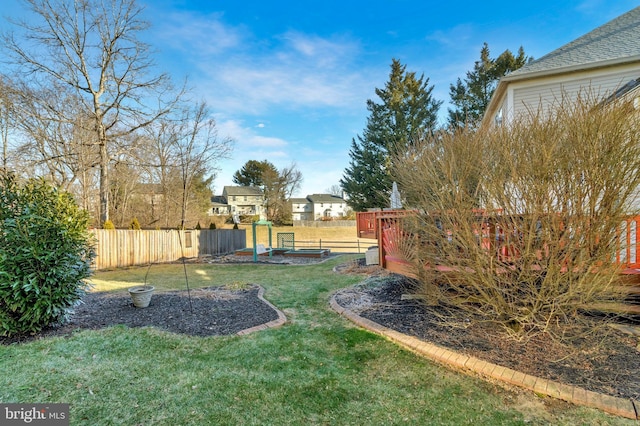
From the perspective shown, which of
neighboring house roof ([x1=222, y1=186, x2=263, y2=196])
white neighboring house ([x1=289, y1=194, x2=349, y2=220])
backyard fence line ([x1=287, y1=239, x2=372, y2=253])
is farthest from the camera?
white neighboring house ([x1=289, y1=194, x2=349, y2=220])

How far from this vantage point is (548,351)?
10.7 ft

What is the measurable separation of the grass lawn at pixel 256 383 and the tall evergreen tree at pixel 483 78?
78.2ft

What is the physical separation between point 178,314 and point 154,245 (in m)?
11.1

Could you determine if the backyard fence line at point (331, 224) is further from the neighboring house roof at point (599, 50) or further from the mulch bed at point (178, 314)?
the mulch bed at point (178, 314)

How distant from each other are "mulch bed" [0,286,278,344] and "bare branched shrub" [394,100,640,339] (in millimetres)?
3168

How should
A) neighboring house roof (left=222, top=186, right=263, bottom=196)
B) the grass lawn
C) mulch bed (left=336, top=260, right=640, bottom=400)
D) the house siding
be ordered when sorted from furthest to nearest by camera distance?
neighboring house roof (left=222, top=186, right=263, bottom=196), the house siding, mulch bed (left=336, top=260, right=640, bottom=400), the grass lawn

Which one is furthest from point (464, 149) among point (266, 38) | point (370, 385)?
point (266, 38)

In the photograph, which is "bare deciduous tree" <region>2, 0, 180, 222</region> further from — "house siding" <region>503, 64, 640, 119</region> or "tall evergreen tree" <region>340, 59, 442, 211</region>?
"house siding" <region>503, 64, 640, 119</region>

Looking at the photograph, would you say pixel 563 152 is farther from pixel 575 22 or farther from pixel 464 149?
pixel 575 22

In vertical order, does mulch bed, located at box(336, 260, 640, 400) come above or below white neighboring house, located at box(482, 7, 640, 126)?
below

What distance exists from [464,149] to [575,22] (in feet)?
42.2

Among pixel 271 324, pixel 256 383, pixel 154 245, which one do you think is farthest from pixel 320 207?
pixel 256 383

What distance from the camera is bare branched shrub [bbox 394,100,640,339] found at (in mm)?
2816

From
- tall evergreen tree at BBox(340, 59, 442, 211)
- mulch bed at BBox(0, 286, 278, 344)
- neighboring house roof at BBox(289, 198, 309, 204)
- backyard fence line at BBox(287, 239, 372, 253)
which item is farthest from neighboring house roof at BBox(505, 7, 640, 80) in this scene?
neighboring house roof at BBox(289, 198, 309, 204)
